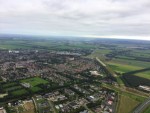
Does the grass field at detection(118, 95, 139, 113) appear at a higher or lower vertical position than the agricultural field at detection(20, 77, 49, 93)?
lower

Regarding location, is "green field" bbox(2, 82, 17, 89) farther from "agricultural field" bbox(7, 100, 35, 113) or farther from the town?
"agricultural field" bbox(7, 100, 35, 113)

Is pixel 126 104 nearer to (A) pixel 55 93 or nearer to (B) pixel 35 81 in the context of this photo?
(A) pixel 55 93

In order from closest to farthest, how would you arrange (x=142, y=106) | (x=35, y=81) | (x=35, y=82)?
(x=142, y=106)
(x=35, y=82)
(x=35, y=81)

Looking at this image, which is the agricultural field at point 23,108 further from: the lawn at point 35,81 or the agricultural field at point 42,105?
the lawn at point 35,81

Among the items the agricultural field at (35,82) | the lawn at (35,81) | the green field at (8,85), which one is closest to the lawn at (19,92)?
the agricultural field at (35,82)

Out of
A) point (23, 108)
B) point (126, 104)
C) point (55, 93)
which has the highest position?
point (126, 104)

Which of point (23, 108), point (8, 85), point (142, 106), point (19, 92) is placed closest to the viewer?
point (23, 108)

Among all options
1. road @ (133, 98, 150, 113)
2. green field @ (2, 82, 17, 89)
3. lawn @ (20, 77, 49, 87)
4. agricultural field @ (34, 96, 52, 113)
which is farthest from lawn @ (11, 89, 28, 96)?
road @ (133, 98, 150, 113)

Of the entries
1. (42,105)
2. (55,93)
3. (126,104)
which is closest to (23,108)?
(42,105)
